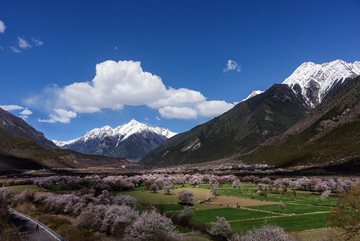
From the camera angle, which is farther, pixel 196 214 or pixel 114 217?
pixel 196 214

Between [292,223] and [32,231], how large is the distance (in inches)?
2312

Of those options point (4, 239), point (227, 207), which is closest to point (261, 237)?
point (4, 239)

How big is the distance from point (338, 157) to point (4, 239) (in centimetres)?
20798

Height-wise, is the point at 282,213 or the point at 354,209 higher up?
the point at 354,209

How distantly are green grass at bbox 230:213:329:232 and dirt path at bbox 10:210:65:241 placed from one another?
127 ft

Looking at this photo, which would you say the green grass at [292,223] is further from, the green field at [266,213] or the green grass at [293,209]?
the green grass at [293,209]

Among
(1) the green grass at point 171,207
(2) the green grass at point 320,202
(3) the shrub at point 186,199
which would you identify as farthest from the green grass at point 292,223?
(3) the shrub at point 186,199

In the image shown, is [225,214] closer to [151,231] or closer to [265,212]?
[265,212]

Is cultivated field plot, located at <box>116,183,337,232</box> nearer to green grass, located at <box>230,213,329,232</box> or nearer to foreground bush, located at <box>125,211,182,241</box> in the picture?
green grass, located at <box>230,213,329,232</box>

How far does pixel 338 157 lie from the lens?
187000 millimetres

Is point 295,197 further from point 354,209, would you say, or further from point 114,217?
point 114,217

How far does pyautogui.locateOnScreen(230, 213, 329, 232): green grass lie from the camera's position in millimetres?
58125

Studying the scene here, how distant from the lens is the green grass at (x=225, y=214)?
7094cm

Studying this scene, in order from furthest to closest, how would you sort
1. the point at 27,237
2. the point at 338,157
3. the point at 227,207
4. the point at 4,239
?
the point at 338,157 → the point at 227,207 → the point at 27,237 → the point at 4,239
